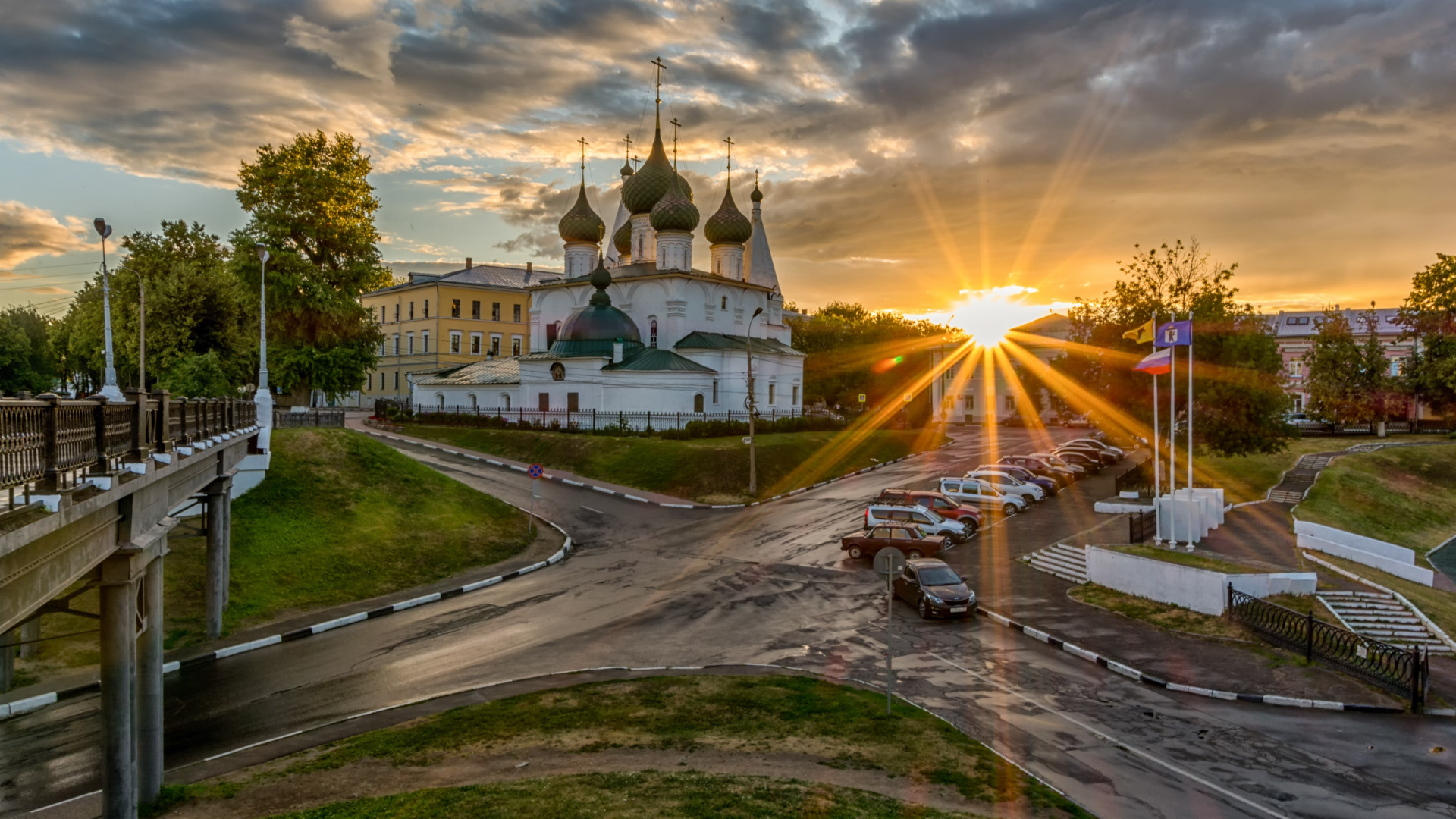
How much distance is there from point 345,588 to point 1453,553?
4495cm

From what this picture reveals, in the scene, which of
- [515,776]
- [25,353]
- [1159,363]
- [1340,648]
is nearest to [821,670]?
[515,776]

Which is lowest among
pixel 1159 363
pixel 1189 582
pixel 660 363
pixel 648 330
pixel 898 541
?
pixel 1189 582

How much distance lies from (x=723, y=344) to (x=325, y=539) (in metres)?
34.7

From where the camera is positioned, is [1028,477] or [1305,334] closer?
[1028,477]

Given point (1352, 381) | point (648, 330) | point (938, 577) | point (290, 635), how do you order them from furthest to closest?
1. point (1352, 381)
2. point (648, 330)
3. point (938, 577)
4. point (290, 635)

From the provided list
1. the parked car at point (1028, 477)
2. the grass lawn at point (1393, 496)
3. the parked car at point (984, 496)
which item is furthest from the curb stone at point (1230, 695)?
the grass lawn at point (1393, 496)

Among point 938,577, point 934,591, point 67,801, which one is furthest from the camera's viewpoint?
point 938,577

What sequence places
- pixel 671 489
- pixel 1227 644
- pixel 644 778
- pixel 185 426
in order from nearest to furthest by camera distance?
pixel 644 778 → pixel 185 426 → pixel 1227 644 → pixel 671 489

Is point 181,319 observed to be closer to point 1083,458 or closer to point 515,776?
point 515,776

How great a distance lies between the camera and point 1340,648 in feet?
56.0

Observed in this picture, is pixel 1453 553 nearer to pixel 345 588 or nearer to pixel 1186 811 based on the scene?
pixel 1186 811

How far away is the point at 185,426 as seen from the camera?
14352mm

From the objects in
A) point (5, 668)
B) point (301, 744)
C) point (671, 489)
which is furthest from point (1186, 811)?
point (671, 489)

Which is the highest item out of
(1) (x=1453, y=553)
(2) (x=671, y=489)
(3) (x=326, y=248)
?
(3) (x=326, y=248)
